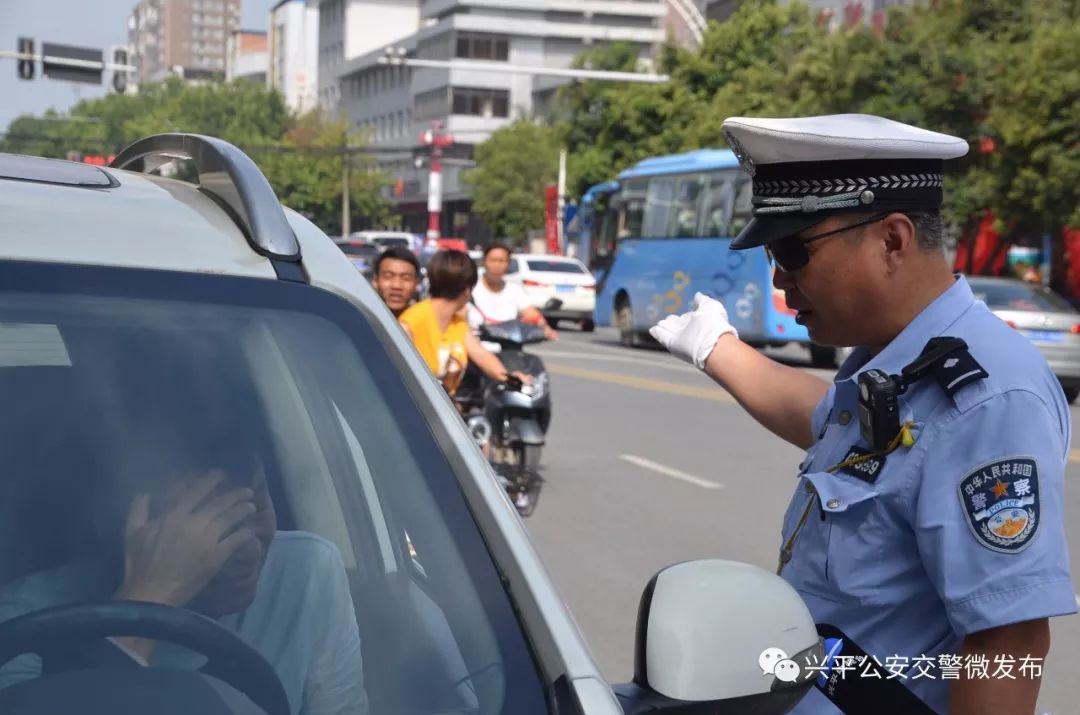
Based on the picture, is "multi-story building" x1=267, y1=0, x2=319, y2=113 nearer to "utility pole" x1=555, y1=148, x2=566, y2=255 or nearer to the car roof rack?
"utility pole" x1=555, y1=148, x2=566, y2=255

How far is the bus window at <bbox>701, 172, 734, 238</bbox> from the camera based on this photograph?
89.4ft

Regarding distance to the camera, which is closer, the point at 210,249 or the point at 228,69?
the point at 210,249

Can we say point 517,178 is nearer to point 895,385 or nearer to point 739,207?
point 739,207

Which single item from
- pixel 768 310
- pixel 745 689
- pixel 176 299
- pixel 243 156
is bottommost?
pixel 768 310

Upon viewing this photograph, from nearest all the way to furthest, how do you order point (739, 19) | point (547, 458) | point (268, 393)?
point (268, 393), point (547, 458), point (739, 19)

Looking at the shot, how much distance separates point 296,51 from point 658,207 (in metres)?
110

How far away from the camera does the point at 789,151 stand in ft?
8.19

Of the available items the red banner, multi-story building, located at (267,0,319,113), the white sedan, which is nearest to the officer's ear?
the white sedan

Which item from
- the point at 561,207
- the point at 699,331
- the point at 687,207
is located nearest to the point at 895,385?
the point at 699,331

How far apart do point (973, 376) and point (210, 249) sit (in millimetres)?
1005

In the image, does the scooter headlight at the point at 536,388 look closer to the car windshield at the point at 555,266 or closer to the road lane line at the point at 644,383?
the road lane line at the point at 644,383

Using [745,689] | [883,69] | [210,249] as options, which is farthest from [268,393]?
[883,69]

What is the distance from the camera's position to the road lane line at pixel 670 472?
452 inches

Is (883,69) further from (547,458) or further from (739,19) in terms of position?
(547,458)
